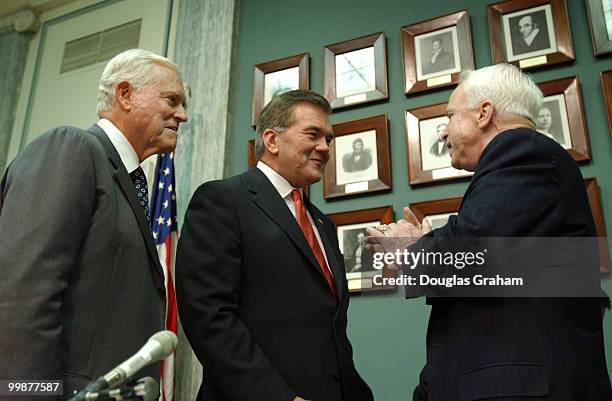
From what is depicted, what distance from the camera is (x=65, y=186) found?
5.79ft

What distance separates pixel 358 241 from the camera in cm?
370

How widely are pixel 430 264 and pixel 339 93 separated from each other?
7.67 ft

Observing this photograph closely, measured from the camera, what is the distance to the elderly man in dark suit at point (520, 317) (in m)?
1.72

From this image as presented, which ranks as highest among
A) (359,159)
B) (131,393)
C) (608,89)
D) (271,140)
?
(608,89)

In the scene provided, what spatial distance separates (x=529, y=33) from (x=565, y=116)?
0.60 metres

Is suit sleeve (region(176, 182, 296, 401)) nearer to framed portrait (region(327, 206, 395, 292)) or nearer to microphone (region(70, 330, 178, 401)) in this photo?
microphone (region(70, 330, 178, 401))

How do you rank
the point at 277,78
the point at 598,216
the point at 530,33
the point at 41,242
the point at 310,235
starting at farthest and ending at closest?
the point at 277,78 → the point at 530,33 → the point at 598,216 → the point at 310,235 → the point at 41,242

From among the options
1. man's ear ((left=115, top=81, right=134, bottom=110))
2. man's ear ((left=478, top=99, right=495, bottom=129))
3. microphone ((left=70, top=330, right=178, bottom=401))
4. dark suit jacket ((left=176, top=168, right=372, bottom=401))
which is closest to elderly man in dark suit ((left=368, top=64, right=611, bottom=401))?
man's ear ((left=478, top=99, right=495, bottom=129))

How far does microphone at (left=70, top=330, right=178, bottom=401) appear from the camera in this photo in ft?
3.67

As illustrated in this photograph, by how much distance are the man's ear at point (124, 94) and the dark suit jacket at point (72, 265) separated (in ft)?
0.97

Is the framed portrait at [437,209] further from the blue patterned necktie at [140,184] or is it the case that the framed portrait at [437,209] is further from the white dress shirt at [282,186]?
the blue patterned necktie at [140,184]

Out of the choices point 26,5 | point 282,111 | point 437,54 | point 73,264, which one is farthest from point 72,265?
point 26,5

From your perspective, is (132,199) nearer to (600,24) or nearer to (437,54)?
(437,54)

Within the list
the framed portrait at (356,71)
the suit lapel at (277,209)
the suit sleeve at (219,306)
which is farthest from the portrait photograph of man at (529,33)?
the suit sleeve at (219,306)
